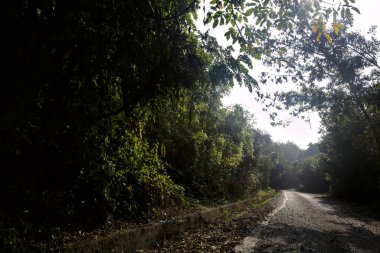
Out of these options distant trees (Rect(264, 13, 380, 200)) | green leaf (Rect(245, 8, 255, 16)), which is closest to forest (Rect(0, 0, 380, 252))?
green leaf (Rect(245, 8, 255, 16))

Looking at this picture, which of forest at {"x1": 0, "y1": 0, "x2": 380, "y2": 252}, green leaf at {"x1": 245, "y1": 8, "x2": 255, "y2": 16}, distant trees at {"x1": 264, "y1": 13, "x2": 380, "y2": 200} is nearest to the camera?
forest at {"x1": 0, "y1": 0, "x2": 380, "y2": 252}

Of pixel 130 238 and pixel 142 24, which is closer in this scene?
pixel 142 24

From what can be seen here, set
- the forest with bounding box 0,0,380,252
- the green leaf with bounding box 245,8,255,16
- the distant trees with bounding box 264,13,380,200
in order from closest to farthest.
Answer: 1. the forest with bounding box 0,0,380,252
2. the green leaf with bounding box 245,8,255,16
3. the distant trees with bounding box 264,13,380,200

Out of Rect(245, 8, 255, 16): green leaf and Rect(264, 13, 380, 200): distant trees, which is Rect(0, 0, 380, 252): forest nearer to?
Rect(245, 8, 255, 16): green leaf

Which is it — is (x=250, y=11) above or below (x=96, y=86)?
above

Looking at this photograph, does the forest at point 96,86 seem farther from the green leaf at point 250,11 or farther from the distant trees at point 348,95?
the distant trees at point 348,95

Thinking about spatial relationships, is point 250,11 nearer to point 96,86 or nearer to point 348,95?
point 96,86

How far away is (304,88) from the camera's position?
2319cm

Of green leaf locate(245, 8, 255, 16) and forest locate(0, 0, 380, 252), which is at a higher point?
green leaf locate(245, 8, 255, 16)

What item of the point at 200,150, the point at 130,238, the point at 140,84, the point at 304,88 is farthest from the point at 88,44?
the point at 304,88

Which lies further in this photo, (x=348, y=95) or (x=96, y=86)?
(x=348, y=95)

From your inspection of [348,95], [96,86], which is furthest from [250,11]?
[348,95]

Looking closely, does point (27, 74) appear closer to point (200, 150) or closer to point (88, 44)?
point (88, 44)

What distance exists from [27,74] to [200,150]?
12.2m
